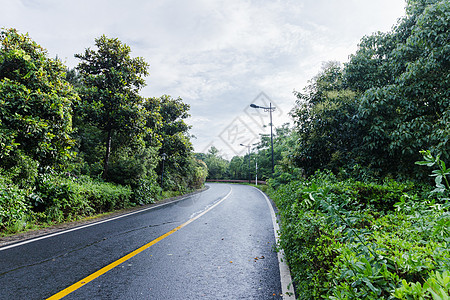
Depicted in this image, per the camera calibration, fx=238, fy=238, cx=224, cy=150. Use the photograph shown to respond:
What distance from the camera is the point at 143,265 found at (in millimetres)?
3807

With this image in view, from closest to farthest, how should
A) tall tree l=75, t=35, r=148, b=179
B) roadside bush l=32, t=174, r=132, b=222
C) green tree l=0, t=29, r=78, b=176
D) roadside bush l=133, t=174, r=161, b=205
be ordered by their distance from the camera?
1. green tree l=0, t=29, r=78, b=176
2. roadside bush l=32, t=174, r=132, b=222
3. tall tree l=75, t=35, r=148, b=179
4. roadside bush l=133, t=174, r=161, b=205

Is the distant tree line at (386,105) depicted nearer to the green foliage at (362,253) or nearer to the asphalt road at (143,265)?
the green foliage at (362,253)

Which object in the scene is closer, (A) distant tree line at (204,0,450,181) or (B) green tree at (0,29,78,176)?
(A) distant tree line at (204,0,450,181)

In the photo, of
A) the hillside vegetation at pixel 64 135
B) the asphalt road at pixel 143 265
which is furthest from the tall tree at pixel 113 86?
the asphalt road at pixel 143 265

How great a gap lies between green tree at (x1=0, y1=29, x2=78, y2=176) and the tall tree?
234 centimetres

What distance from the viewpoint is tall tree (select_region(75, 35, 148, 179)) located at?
10.7m

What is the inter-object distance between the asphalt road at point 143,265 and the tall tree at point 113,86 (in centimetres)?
597

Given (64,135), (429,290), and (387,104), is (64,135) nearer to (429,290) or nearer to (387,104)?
(429,290)

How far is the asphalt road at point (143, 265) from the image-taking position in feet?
9.77

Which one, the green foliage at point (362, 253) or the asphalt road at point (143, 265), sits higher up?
the green foliage at point (362, 253)

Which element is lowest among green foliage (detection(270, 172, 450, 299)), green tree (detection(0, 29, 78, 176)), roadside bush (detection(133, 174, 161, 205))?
roadside bush (detection(133, 174, 161, 205))

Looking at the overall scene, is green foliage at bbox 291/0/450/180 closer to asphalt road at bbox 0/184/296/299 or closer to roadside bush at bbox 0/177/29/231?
asphalt road at bbox 0/184/296/299

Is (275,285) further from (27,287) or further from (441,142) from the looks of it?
(441,142)

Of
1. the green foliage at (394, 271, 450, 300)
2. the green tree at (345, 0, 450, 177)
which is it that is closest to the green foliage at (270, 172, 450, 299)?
the green foliage at (394, 271, 450, 300)
